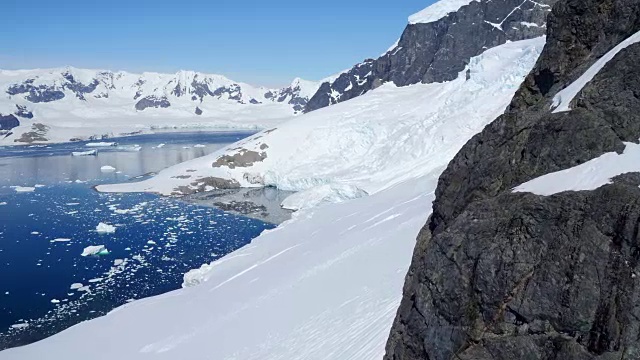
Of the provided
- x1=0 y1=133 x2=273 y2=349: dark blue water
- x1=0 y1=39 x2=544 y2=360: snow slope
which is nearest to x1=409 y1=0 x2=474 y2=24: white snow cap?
x1=0 y1=39 x2=544 y2=360: snow slope

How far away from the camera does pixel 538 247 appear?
7691 millimetres

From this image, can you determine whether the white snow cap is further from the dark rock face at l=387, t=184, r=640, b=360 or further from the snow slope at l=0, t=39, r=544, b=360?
the dark rock face at l=387, t=184, r=640, b=360

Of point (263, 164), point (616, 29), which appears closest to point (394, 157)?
point (263, 164)

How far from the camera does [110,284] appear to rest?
28.7 metres

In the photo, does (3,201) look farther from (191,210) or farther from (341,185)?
(341,185)

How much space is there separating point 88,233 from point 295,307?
83.9 feet

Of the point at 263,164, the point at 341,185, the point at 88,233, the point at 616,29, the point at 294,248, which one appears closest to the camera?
the point at 616,29

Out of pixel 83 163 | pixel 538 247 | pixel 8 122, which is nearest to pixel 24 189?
pixel 83 163

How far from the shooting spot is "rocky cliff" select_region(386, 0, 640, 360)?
683 centimetres

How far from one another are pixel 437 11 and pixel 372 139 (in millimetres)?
53153

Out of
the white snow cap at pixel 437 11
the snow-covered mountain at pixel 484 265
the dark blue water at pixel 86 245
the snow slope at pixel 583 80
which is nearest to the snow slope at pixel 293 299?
the snow-covered mountain at pixel 484 265

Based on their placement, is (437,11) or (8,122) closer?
(437,11)

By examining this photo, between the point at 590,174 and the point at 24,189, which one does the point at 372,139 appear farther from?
the point at 590,174

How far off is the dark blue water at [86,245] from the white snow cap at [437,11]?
222 ft
